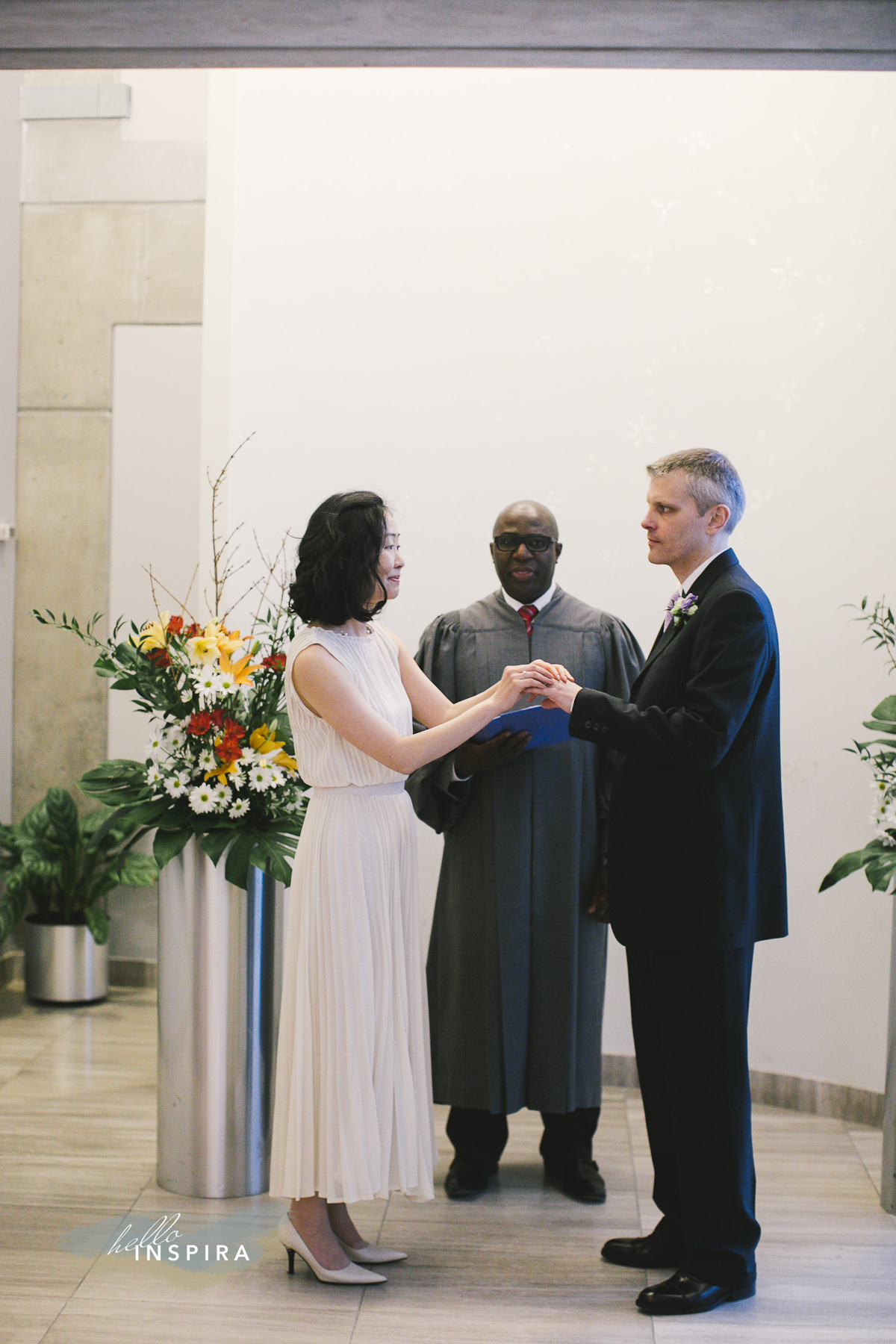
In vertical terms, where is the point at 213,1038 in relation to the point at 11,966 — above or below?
above

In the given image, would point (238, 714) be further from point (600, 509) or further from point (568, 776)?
point (600, 509)

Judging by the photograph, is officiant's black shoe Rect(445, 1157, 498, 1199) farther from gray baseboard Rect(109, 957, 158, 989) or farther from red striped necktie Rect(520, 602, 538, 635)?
gray baseboard Rect(109, 957, 158, 989)

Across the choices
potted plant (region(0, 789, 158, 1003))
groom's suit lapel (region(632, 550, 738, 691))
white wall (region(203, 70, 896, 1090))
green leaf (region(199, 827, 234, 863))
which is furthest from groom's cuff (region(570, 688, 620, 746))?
potted plant (region(0, 789, 158, 1003))

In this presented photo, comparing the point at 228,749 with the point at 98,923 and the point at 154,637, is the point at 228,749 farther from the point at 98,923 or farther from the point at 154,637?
the point at 98,923

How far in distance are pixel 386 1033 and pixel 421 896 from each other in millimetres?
1618

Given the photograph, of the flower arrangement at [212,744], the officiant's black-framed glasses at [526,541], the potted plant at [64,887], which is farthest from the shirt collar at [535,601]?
the potted plant at [64,887]

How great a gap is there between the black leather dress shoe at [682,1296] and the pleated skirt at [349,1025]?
20.7 inches

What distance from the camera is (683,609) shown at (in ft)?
9.11

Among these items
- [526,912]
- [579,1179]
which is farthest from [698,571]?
[579,1179]

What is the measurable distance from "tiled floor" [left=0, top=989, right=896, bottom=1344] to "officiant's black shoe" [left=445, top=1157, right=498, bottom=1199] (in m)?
0.05

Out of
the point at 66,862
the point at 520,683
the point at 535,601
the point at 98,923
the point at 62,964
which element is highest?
Result: the point at 535,601

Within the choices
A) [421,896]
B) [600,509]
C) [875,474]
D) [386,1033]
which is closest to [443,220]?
[600,509]

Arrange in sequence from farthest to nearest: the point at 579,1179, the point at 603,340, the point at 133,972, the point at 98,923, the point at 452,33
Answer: the point at 133,972
the point at 98,923
the point at 603,340
the point at 579,1179
the point at 452,33

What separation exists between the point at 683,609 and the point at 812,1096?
2199 millimetres
